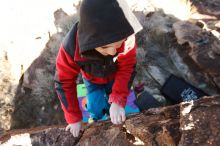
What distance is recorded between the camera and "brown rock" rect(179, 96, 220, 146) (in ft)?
6.90

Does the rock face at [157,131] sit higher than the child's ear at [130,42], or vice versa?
the child's ear at [130,42]

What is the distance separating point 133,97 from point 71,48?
62.2 inches

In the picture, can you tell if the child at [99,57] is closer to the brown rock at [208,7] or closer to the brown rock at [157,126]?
the brown rock at [157,126]

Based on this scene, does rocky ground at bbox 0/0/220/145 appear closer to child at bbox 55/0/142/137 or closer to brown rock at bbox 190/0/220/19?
brown rock at bbox 190/0/220/19

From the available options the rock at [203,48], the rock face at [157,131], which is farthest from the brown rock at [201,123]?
the rock at [203,48]

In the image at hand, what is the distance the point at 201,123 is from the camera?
2193 millimetres

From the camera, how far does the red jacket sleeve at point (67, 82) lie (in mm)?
2734

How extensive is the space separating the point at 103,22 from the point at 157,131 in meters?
0.73

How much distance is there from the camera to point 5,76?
4.67 meters

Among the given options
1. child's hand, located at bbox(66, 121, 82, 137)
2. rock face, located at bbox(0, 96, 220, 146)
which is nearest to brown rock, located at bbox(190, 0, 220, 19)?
rock face, located at bbox(0, 96, 220, 146)

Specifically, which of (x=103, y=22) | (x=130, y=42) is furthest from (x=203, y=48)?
(x=103, y=22)

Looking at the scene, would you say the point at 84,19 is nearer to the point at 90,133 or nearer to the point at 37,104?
the point at 90,133

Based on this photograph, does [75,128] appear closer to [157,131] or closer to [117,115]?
[117,115]

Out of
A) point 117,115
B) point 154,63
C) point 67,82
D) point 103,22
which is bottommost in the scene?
point 154,63
